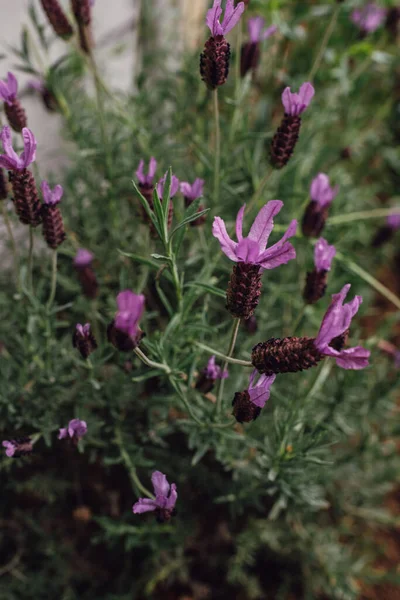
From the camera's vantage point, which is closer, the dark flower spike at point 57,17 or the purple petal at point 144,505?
the purple petal at point 144,505

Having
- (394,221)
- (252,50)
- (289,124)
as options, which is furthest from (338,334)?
(394,221)

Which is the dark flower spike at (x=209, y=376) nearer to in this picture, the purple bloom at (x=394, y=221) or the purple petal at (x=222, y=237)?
the purple petal at (x=222, y=237)

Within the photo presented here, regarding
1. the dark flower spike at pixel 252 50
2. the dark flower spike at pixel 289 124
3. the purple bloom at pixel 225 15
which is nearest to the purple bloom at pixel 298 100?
the dark flower spike at pixel 289 124

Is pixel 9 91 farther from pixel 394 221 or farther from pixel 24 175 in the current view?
pixel 394 221

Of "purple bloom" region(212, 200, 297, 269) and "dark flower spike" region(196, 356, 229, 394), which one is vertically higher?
"purple bloom" region(212, 200, 297, 269)

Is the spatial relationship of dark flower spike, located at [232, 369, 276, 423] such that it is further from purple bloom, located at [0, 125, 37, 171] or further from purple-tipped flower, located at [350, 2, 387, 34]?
purple-tipped flower, located at [350, 2, 387, 34]

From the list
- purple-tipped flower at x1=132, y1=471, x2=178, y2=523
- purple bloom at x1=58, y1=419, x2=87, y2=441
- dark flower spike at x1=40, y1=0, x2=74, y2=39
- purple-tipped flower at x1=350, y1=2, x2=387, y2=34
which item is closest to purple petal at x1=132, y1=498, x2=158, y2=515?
purple-tipped flower at x1=132, y1=471, x2=178, y2=523

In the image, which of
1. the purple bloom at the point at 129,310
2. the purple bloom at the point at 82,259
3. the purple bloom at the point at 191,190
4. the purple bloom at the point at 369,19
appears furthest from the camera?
the purple bloom at the point at 369,19
